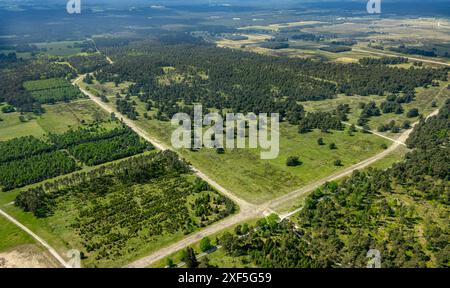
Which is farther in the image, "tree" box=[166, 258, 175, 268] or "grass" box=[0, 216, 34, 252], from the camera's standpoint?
"grass" box=[0, 216, 34, 252]

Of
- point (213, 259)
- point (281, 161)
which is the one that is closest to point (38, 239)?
point (213, 259)

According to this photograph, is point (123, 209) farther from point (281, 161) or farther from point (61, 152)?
point (281, 161)

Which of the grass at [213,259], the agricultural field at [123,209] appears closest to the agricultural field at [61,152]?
the agricultural field at [123,209]

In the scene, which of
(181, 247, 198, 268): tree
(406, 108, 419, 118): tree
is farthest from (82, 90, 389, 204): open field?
(406, 108, 419, 118): tree

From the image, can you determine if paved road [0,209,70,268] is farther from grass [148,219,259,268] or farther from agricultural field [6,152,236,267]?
grass [148,219,259,268]

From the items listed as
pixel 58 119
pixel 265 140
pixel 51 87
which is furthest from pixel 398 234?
pixel 51 87
